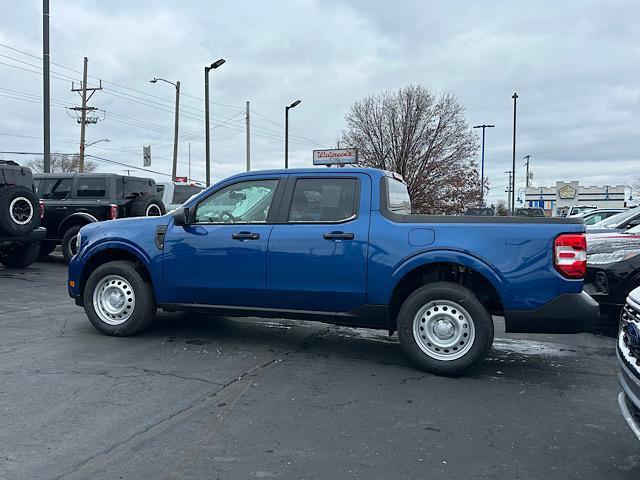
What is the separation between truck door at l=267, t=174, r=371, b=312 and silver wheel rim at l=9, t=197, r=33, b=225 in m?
7.19

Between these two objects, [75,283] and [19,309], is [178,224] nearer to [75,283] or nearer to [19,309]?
[75,283]

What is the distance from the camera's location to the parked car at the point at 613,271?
6.60 m

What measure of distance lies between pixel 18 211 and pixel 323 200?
759 cm

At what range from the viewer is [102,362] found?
16.9 feet

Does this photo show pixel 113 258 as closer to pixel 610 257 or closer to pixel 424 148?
pixel 610 257

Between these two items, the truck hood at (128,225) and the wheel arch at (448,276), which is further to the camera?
the truck hood at (128,225)

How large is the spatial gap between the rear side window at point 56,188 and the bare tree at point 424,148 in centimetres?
2266

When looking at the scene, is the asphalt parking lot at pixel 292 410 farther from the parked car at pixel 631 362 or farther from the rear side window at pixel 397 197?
the rear side window at pixel 397 197

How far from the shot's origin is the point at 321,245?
5.24 metres

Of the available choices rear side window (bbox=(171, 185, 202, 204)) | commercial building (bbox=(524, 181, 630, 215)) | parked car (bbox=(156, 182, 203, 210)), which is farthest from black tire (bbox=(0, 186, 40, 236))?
commercial building (bbox=(524, 181, 630, 215))

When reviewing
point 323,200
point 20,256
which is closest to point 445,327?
point 323,200

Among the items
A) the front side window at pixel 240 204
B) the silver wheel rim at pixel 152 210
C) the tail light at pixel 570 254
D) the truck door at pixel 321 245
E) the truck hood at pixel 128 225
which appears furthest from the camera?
the silver wheel rim at pixel 152 210

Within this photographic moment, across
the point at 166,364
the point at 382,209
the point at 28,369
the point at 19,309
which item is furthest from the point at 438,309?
the point at 19,309

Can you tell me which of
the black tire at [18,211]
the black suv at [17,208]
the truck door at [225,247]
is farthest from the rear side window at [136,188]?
the truck door at [225,247]
